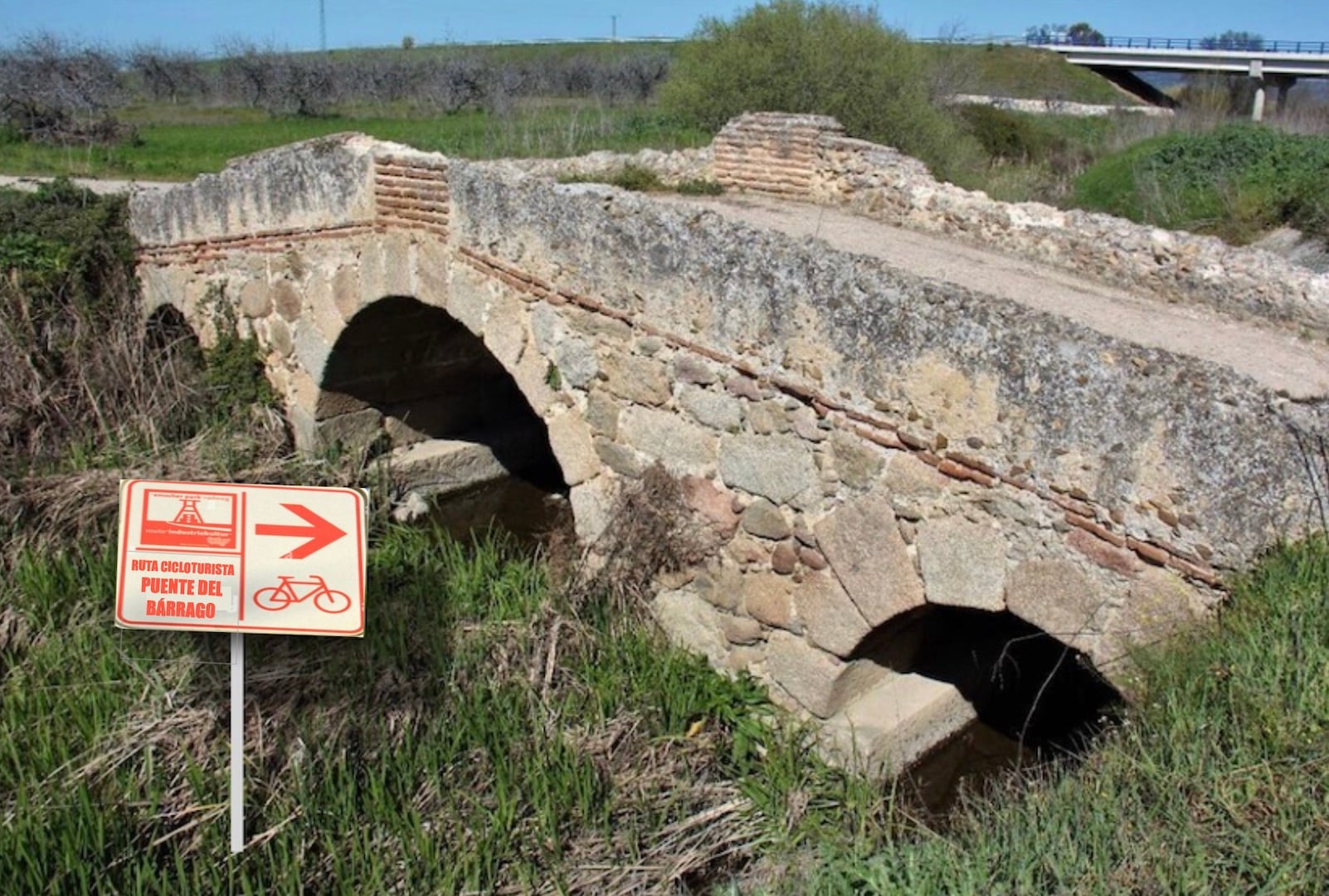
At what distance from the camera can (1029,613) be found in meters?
4.49

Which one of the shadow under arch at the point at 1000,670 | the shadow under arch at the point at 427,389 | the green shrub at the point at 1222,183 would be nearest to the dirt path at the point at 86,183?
the shadow under arch at the point at 427,389

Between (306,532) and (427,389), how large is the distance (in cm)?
600

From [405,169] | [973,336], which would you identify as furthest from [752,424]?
[405,169]

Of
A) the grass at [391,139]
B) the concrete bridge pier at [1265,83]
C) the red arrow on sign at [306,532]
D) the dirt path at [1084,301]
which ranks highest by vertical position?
the concrete bridge pier at [1265,83]

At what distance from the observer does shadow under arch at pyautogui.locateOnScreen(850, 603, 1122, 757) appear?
19.7ft

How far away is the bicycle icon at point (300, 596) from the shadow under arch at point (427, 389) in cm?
417

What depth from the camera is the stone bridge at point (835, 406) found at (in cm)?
410

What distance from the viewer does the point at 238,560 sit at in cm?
378

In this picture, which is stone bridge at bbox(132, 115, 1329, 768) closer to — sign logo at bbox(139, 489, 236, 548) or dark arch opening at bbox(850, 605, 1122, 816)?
dark arch opening at bbox(850, 605, 1122, 816)

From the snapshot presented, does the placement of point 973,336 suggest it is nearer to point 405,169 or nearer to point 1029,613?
point 1029,613

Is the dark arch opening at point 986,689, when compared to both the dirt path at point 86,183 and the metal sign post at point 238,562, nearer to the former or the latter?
the metal sign post at point 238,562

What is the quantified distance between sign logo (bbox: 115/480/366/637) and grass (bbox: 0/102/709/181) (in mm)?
9509

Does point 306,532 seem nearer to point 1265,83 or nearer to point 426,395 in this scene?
point 426,395

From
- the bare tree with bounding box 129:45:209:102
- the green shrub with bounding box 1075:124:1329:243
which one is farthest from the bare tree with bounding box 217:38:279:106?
the green shrub with bounding box 1075:124:1329:243
